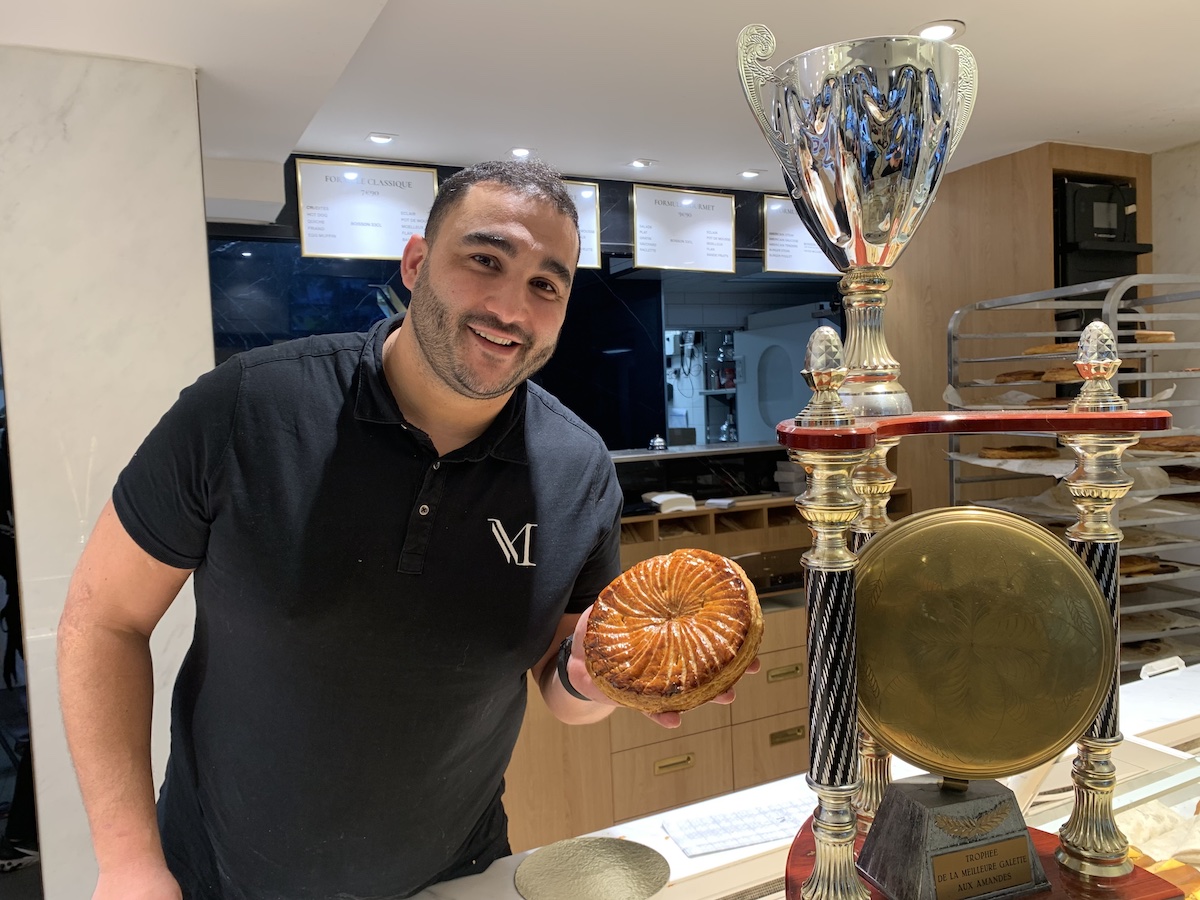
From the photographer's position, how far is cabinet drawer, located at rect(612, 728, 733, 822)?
357 centimetres

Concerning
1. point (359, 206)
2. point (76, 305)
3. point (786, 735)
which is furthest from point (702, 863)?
point (359, 206)

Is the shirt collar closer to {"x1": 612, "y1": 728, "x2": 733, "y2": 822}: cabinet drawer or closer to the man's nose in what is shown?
the man's nose

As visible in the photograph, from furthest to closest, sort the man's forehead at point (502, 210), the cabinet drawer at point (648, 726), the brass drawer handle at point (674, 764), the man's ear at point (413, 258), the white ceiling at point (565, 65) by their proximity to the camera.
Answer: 1. the brass drawer handle at point (674, 764)
2. the cabinet drawer at point (648, 726)
3. the white ceiling at point (565, 65)
4. the man's ear at point (413, 258)
5. the man's forehead at point (502, 210)

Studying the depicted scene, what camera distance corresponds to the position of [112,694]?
1.22 m

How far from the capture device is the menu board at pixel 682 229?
4.39 metres

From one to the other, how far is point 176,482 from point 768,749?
338 cm

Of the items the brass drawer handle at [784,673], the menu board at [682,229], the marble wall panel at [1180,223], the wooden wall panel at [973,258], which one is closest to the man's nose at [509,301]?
the brass drawer handle at [784,673]

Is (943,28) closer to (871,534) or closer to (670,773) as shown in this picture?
(871,534)

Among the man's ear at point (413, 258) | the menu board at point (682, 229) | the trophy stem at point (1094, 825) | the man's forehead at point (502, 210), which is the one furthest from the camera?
the menu board at point (682, 229)

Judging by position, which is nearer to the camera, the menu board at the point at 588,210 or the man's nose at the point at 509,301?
the man's nose at the point at 509,301

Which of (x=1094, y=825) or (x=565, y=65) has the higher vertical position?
(x=565, y=65)

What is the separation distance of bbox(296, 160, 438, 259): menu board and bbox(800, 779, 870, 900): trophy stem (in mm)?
3456

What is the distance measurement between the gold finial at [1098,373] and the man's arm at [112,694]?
1269 mm

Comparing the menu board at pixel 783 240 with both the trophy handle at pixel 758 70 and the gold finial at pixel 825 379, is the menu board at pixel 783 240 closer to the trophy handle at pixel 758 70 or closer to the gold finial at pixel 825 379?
the trophy handle at pixel 758 70
